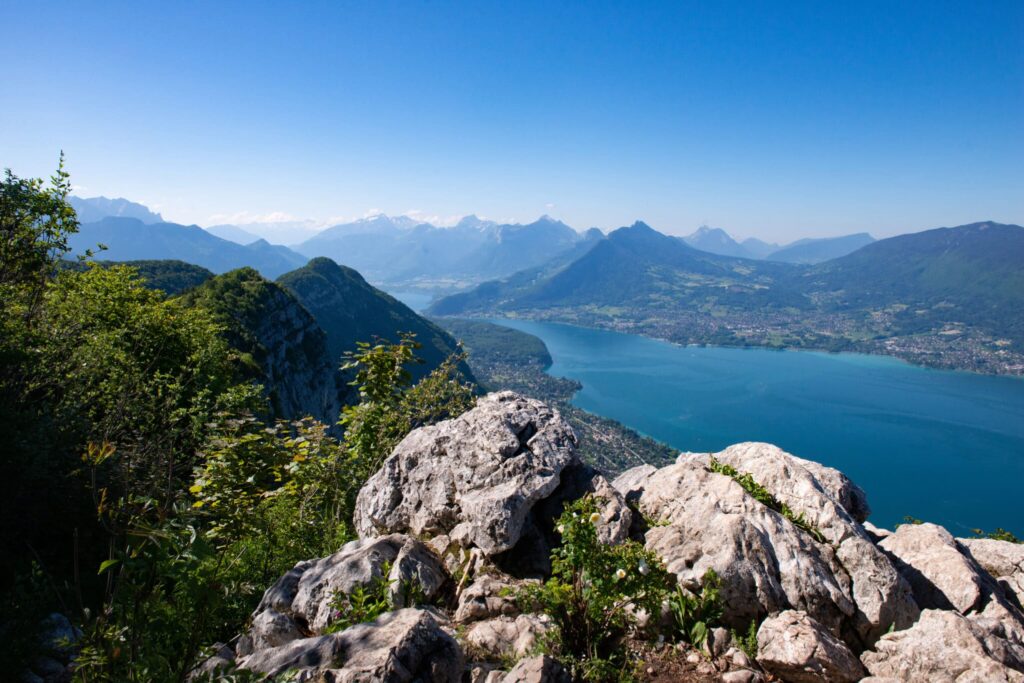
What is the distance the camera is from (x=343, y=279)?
114750 mm

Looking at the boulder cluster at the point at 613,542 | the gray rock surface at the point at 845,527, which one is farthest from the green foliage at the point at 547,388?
the gray rock surface at the point at 845,527

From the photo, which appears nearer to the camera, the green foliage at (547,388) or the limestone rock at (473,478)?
the limestone rock at (473,478)

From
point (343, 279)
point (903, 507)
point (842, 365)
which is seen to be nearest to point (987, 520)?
point (903, 507)

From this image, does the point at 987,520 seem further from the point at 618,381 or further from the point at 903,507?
the point at 618,381

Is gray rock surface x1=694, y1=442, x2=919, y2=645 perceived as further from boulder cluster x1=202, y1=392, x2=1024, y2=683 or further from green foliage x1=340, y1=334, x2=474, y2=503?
green foliage x1=340, y1=334, x2=474, y2=503

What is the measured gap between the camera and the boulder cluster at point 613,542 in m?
Answer: 3.73

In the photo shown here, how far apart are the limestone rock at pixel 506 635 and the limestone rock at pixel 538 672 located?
0.55m

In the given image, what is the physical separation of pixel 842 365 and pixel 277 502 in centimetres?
18269

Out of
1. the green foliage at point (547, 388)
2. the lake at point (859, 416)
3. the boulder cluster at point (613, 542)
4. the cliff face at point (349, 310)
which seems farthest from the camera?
the cliff face at point (349, 310)

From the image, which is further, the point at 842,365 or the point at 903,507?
the point at 842,365

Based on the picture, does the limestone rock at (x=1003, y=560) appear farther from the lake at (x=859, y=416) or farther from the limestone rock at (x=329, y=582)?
the lake at (x=859, y=416)

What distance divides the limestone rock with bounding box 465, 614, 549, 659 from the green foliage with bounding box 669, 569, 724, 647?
1266 millimetres

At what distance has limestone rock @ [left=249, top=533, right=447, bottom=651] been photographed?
4164mm

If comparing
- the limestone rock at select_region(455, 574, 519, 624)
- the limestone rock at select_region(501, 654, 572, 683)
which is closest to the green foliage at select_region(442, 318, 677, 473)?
the limestone rock at select_region(455, 574, 519, 624)
